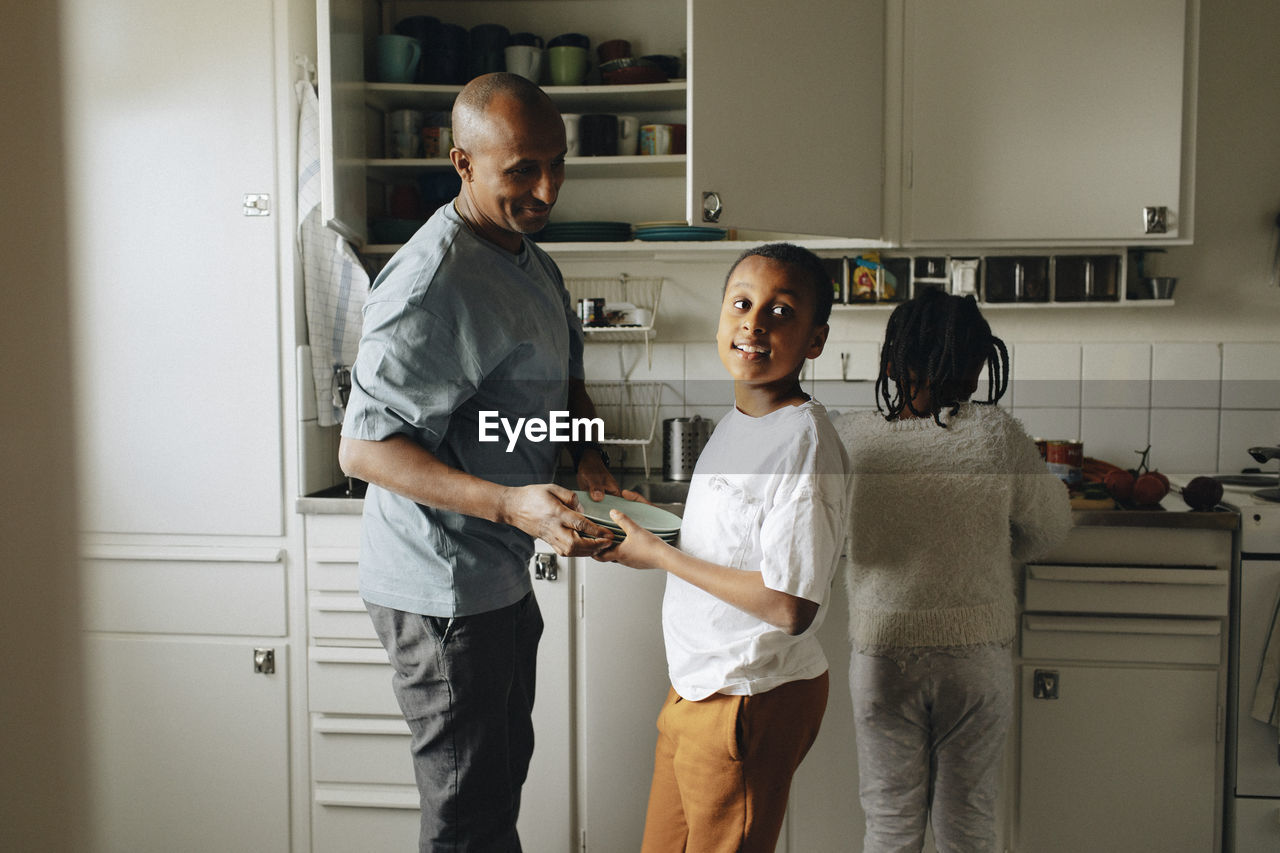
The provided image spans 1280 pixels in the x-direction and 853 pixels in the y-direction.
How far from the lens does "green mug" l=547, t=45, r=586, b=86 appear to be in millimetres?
1238

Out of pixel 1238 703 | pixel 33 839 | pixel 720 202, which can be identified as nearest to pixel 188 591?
pixel 33 839

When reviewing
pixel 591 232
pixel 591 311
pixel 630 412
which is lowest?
pixel 630 412

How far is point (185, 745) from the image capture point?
82 centimetres

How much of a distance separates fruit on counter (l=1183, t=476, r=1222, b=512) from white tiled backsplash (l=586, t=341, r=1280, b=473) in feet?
0.11

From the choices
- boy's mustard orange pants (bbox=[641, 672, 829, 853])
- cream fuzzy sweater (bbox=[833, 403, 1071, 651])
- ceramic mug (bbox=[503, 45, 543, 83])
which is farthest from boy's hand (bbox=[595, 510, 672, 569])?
ceramic mug (bbox=[503, 45, 543, 83])

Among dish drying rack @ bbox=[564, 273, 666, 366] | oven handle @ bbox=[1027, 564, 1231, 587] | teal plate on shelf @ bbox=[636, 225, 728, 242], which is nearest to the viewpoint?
dish drying rack @ bbox=[564, 273, 666, 366]

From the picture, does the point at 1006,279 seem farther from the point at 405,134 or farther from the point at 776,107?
the point at 405,134

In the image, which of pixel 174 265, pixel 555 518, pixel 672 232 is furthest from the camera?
pixel 672 232

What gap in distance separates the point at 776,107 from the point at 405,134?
0.48 meters

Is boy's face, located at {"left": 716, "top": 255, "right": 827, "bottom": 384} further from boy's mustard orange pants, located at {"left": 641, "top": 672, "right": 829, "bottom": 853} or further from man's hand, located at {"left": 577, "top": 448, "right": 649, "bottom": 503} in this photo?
boy's mustard orange pants, located at {"left": 641, "top": 672, "right": 829, "bottom": 853}

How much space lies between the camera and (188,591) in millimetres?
796

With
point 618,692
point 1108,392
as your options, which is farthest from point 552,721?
point 1108,392

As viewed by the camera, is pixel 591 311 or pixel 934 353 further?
pixel 591 311

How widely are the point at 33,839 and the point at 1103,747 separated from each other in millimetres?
1169
